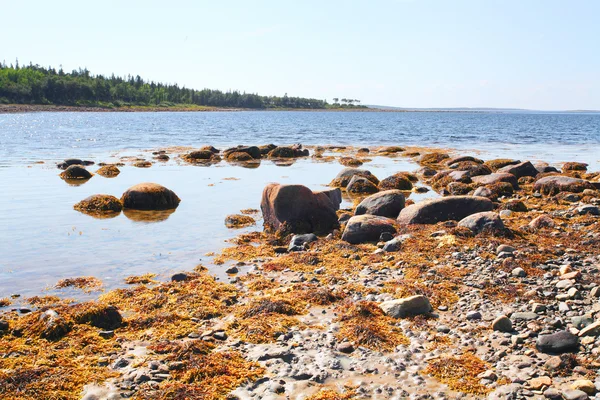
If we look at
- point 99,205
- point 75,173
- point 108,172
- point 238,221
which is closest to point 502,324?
point 238,221

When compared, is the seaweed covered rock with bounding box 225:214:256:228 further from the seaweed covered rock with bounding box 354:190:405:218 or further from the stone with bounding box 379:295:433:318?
the stone with bounding box 379:295:433:318

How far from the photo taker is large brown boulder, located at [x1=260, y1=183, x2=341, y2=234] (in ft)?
45.2

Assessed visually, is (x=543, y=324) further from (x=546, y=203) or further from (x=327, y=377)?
(x=546, y=203)

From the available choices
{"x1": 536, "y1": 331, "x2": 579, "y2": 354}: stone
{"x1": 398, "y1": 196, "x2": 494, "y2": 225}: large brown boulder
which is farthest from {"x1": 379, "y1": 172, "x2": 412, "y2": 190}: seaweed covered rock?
{"x1": 536, "y1": 331, "x2": 579, "y2": 354}: stone

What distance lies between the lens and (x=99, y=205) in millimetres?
17000

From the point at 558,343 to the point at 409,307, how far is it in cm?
219

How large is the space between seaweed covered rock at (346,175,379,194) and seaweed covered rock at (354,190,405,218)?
18.5 ft

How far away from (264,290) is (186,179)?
16.7 meters

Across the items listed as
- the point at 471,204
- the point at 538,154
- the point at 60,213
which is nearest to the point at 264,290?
the point at 471,204

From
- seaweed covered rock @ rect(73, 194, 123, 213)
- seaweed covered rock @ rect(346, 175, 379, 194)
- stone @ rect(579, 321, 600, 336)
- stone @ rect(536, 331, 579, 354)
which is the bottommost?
seaweed covered rock @ rect(73, 194, 123, 213)

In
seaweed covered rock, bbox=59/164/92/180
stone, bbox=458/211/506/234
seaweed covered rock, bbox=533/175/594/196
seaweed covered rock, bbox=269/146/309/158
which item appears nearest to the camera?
stone, bbox=458/211/506/234

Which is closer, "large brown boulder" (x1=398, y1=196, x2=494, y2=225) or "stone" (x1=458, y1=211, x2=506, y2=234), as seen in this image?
"stone" (x1=458, y1=211, x2=506, y2=234)

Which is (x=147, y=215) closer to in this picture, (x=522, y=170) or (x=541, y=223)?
(x=541, y=223)

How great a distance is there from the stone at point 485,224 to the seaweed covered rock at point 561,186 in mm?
8511
